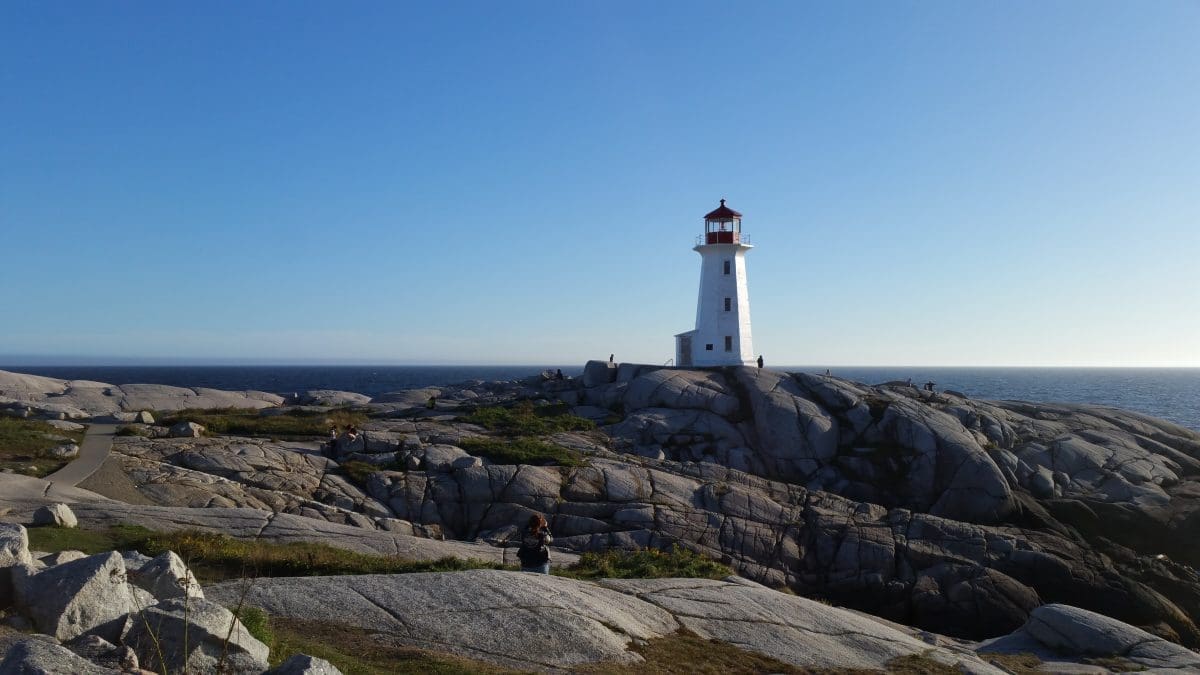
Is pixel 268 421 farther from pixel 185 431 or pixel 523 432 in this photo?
pixel 523 432

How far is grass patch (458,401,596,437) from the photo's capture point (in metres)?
42.8

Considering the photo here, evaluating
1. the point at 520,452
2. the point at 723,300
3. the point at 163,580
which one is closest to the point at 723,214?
the point at 723,300

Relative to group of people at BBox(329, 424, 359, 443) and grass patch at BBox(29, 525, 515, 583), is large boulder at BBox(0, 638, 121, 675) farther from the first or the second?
group of people at BBox(329, 424, 359, 443)

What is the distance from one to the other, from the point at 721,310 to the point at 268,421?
31.7 meters

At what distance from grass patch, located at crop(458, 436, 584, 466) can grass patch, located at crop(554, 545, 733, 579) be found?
46.3ft

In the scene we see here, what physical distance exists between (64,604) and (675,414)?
38185 millimetres

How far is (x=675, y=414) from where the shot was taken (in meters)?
45.8

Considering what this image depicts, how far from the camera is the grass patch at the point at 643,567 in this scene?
64.0 feet

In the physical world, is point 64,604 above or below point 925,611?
above

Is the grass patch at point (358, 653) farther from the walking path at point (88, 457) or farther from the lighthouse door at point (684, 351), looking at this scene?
the lighthouse door at point (684, 351)

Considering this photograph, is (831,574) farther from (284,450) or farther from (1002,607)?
(284,450)

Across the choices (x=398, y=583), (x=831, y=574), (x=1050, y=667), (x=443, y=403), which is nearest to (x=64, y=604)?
(x=398, y=583)

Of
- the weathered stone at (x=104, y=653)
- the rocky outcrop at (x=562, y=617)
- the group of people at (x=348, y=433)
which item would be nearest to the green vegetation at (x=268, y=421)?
the group of people at (x=348, y=433)

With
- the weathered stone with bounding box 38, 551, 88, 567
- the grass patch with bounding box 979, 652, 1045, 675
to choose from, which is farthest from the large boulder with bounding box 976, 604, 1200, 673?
the weathered stone with bounding box 38, 551, 88, 567
